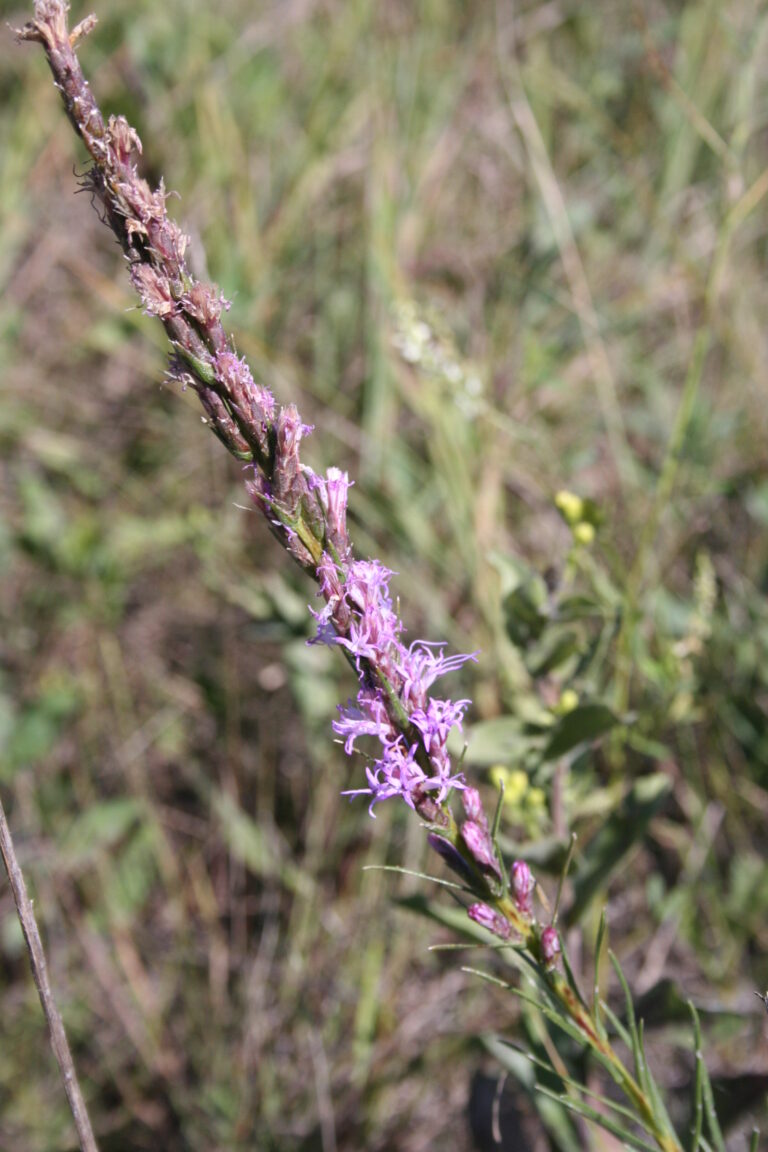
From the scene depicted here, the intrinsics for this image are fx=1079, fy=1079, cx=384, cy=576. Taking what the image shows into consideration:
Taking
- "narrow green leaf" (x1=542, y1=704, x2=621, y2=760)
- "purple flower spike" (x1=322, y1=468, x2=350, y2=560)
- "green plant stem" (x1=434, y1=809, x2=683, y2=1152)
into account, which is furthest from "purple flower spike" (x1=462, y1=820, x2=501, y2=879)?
"narrow green leaf" (x1=542, y1=704, x2=621, y2=760)

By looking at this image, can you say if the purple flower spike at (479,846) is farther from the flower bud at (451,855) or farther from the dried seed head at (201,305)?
the dried seed head at (201,305)

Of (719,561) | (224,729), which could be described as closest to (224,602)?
(224,729)

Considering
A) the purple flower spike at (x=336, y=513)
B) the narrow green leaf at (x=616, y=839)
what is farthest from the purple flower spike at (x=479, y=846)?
the narrow green leaf at (x=616, y=839)

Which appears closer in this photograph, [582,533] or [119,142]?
[119,142]

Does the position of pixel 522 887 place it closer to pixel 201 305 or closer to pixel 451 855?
pixel 451 855

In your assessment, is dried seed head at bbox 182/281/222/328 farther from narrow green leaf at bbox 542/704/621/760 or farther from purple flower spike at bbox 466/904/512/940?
narrow green leaf at bbox 542/704/621/760

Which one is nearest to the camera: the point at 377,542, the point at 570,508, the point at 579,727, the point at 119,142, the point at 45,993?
the point at 119,142

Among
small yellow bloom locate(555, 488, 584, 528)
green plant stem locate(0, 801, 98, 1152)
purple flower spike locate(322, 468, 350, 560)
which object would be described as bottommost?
green plant stem locate(0, 801, 98, 1152)

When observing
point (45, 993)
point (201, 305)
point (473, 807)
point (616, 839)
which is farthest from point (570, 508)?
point (45, 993)
